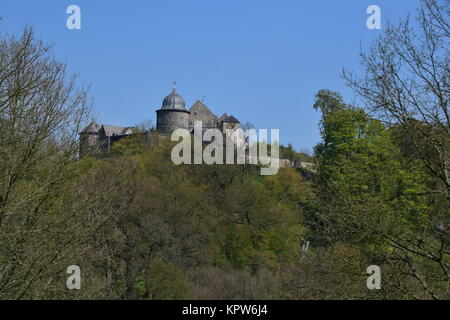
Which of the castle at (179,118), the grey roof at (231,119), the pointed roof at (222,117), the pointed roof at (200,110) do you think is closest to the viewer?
the castle at (179,118)

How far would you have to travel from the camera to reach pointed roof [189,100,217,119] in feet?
283

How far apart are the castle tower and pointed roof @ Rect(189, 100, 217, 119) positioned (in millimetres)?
1924

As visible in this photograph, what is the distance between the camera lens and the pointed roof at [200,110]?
283 feet

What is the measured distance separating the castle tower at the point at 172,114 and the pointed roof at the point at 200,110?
1924mm

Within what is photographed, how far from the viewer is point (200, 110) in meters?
86.8

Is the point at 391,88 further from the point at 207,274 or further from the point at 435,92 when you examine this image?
the point at 207,274

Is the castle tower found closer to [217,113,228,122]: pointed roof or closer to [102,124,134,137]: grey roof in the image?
[217,113,228,122]: pointed roof

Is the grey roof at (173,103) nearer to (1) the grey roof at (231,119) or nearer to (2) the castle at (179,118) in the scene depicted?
(2) the castle at (179,118)

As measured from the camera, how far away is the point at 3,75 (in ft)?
35.4

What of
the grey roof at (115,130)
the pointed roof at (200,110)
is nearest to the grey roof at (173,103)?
the pointed roof at (200,110)

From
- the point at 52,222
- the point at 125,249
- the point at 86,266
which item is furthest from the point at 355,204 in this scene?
the point at 125,249

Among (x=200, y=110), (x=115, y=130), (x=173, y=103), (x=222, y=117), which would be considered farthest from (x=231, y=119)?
(x=115, y=130)
